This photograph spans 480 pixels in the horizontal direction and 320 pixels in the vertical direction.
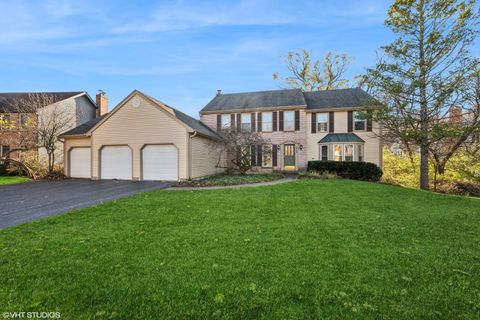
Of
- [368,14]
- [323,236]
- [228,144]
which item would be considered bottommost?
[323,236]

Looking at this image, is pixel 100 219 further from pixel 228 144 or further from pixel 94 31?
pixel 94 31

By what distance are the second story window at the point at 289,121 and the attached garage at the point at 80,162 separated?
14.3 m

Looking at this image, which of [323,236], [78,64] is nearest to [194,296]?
[323,236]

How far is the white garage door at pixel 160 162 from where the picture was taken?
13.3m

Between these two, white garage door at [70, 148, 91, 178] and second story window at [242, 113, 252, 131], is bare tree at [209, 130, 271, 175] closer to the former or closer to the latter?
second story window at [242, 113, 252, 131]

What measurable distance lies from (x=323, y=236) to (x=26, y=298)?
4343mm

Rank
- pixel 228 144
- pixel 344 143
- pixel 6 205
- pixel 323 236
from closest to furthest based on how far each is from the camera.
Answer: pixel 323 236 → pixel 6 205 → pixel 228 144 → pixel 344 143

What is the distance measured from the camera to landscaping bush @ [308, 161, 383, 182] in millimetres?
14367

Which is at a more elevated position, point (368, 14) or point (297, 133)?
point (368, 14)

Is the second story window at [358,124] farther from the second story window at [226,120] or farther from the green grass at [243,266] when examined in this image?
the green grass at [243,266]

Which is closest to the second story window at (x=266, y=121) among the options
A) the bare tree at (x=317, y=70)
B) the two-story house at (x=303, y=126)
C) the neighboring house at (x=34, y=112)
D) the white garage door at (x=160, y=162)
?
the two-story house at (x=303, y=126)

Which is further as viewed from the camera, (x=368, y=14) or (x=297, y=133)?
(x=297, y=133)

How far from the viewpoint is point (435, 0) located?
11.3m

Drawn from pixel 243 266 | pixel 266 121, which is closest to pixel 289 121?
pixel 266 121
